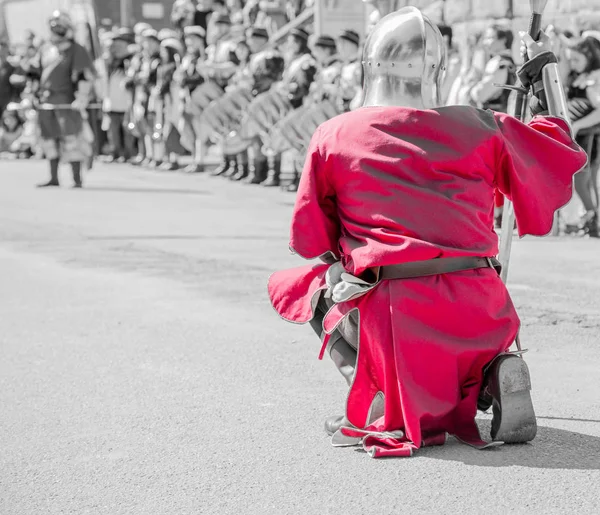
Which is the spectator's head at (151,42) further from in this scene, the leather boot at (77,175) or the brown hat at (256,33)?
the leather boot at (77,175)

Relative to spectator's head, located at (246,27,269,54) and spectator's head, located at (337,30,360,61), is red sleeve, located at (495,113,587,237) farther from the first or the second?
spectator's head, located at (246,27,269,54)

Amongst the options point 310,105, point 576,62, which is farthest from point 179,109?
point 576,62

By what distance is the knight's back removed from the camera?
388 centimetres

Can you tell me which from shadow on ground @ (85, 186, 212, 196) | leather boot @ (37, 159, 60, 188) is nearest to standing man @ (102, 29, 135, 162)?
leather boot @ (37, 159, 60, 188)

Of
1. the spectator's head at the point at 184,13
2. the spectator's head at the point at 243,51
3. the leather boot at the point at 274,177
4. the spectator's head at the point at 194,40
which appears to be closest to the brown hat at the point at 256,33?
the spectator's head at the point at 243,51

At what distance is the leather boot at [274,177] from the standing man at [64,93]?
2.24 meters

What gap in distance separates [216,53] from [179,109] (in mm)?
1028

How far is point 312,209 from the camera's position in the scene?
4.01 metres

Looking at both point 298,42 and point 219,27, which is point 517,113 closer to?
point 298,42

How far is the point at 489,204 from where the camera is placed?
404 cm

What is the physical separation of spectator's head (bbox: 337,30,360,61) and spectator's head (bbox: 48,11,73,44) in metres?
3.21

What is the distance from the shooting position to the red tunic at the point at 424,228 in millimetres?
3887

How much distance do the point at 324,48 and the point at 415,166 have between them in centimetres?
1033

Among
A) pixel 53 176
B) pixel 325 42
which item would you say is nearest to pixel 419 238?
pixel 325 42
